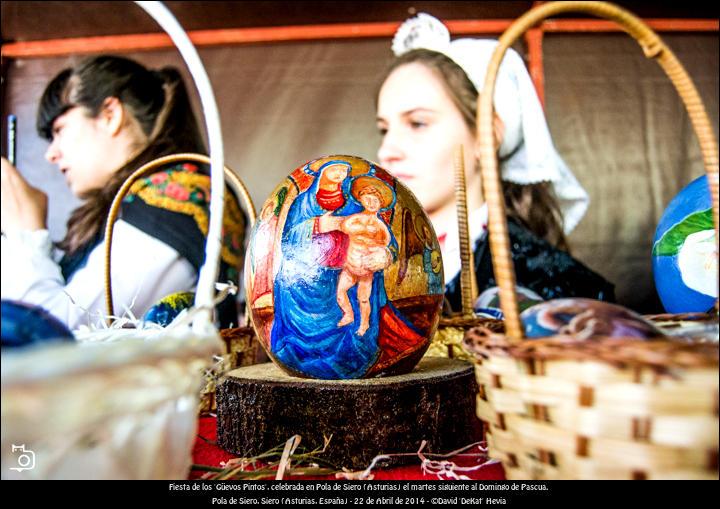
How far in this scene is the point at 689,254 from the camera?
1232mm

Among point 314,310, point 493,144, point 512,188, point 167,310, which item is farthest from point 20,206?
point 493,144

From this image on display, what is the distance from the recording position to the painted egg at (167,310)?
1.38m

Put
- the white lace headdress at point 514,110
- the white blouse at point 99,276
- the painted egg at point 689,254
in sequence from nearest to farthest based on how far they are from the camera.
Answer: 1. the painted egg at point 689,254
2. the white blouse at point 99,276
3. the white lace headdress at point 514,110

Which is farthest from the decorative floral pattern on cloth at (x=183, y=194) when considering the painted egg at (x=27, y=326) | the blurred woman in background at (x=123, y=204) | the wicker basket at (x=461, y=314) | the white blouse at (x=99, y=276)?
the painted egg at (x=27, y=326)

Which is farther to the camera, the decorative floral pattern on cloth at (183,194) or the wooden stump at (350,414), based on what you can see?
the decorative floral pattern on cloth at (183,194)

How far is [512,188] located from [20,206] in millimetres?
1983

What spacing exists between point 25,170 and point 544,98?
2.65 meters

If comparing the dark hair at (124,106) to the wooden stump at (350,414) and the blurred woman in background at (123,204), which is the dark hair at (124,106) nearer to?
the blurred woman in background at (123,204)

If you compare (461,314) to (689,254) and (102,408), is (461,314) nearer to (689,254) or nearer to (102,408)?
(689,254)

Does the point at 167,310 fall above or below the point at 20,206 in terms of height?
below

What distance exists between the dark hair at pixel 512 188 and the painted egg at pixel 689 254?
109cm

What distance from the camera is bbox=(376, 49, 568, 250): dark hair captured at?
2.35 metres

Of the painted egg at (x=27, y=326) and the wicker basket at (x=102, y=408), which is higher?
the painted egg at (x=27, y=326)
